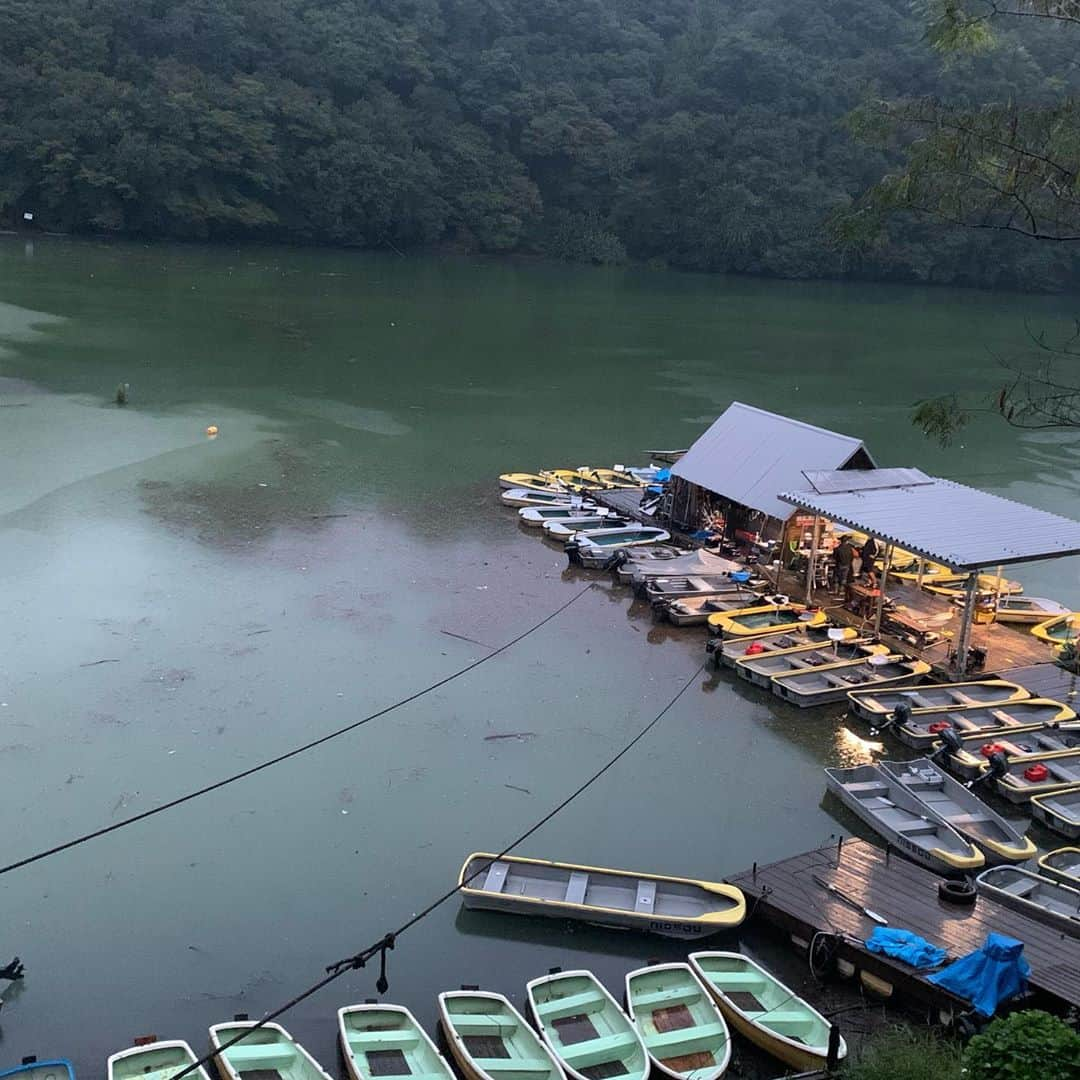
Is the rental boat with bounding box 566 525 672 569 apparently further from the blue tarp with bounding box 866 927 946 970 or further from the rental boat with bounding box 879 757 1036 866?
the blue tarp with bounding box 866 927 946 970

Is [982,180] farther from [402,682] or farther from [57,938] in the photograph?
[57,938]

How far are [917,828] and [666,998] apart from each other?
3.61m

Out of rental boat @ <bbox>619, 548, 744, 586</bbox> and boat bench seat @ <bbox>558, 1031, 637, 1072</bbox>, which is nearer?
boat bench seat @ <bbox>558, 1031, 637, 1072</bbox>

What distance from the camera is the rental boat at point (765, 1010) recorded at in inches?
321

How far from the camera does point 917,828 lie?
11.1m

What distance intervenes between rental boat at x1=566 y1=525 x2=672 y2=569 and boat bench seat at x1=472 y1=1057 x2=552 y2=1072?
10.6 meters

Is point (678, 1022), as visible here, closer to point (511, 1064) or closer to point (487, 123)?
point (511, 1064)

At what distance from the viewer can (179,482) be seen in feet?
67.3

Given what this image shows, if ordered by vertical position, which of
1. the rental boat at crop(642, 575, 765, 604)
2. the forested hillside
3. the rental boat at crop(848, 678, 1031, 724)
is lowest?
the rental boat at crop(848, 678, 1031, 724)

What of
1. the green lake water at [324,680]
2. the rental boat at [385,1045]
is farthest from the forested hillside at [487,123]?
the rental boat at [385,1045]

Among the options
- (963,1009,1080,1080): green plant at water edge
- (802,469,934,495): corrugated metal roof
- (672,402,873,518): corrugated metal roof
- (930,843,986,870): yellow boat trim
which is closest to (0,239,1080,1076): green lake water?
(930,843,986,870): yellow boat trim

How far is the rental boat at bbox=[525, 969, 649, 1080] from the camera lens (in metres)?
8.05

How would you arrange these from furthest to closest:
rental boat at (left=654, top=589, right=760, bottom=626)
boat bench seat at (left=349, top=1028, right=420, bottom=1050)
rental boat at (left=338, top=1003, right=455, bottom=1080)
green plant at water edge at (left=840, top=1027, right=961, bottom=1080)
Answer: rental boat at (left=654, top=589, right=760, bottom=626), boat bench seat at (left=349, top=1028, right=420, bottom=1050), rental boat at (left=338, top=1003, right=455, bottom=1080), green plant at water edge at (left=840, top=1027, right=961, bottom=1080)

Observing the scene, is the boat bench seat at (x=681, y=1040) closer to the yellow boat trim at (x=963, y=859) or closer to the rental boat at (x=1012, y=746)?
the yellow boat trim at (x=963, y=859)
